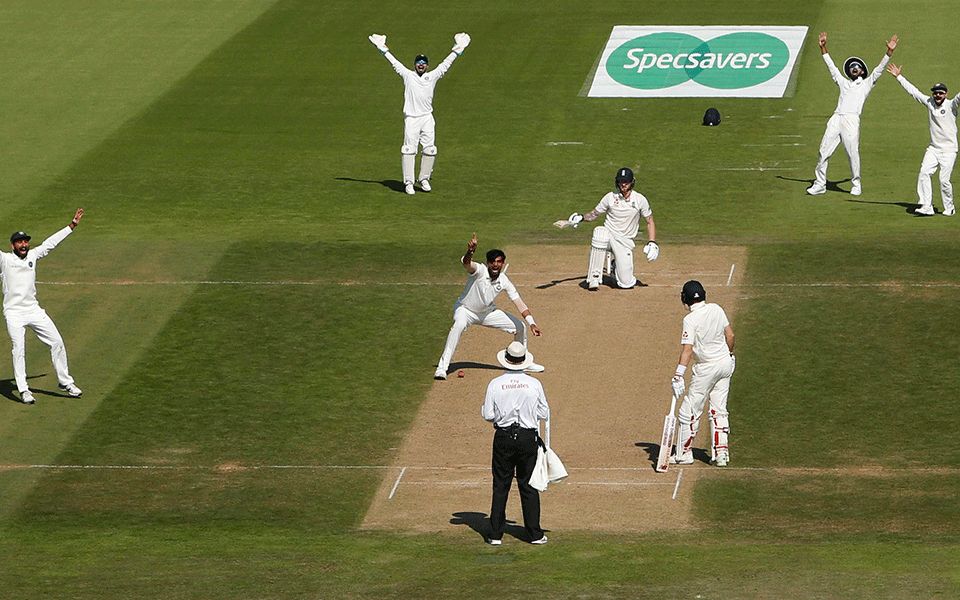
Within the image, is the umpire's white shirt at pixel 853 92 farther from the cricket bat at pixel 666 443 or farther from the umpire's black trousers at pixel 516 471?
the umpire's black trousers at pixel 516 471

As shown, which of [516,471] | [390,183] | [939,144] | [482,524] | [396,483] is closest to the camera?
[516,471]

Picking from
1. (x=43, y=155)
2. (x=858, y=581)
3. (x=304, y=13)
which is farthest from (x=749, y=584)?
(x=304, y=13)

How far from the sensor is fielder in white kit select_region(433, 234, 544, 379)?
65.5ft

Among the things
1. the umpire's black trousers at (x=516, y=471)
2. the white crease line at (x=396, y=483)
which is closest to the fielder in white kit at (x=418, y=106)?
the white crease line at (x=396, y=483)

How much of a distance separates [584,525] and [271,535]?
341 cm

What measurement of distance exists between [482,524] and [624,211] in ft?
29.1

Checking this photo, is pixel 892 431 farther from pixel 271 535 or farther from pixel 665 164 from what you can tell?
pixel 665 164

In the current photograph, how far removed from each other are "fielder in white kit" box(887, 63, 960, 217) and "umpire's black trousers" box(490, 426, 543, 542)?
568 inches

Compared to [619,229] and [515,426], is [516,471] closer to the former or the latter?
[515,426]

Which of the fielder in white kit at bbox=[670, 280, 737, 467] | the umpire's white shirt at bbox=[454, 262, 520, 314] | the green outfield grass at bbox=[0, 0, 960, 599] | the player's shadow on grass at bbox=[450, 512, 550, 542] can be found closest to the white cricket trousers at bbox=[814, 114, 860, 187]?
the green outfield grass at bbox=[0, 0, 960, 599]

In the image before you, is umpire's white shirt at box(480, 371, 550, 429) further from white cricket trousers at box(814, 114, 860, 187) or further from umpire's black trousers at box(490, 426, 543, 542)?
white cricket trousers at box(814, 114, 860, 187)

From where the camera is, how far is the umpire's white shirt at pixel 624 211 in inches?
937

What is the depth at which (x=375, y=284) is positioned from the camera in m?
24.7

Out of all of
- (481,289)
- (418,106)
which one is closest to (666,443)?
(481,289)
